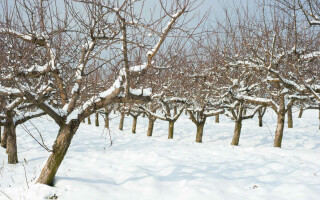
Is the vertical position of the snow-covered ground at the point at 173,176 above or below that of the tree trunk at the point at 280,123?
below

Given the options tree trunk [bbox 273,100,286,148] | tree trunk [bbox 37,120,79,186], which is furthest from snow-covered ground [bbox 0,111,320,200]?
tree trunk [bbox 273,100,286,148]

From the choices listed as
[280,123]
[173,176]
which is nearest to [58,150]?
[173,176]

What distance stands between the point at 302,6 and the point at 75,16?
5498 millimetres

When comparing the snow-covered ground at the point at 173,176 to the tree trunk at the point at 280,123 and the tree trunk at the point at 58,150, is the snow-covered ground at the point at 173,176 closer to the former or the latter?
the tree trunk at the point at 58,150

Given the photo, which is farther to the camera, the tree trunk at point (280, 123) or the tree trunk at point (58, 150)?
the tree trunk at point (280, 123)

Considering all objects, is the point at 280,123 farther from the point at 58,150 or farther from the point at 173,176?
the point at 58,150

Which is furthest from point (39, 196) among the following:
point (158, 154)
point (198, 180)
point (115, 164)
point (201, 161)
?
point (201, 161)

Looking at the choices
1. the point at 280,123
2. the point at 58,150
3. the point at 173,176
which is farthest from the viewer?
the point at 280,123

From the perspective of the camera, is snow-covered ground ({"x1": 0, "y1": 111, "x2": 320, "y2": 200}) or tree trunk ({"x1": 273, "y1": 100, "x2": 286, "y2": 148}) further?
tree trunk ({"x1": 273, "y1": 100, "x2": 286, "y2": 148})

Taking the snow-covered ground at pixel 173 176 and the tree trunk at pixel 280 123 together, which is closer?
the snow-covered ground at pixel 173 176

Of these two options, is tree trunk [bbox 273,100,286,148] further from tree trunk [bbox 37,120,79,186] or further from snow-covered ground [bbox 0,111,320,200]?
tree trunk [bbox 37,120,79,186]

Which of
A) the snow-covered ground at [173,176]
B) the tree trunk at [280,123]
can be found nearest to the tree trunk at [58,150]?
the snow-covered ground at [173,176]

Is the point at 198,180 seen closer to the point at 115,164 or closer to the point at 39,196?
the point at 115,164

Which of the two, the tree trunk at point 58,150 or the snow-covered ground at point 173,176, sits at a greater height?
the tree trunk at point 58,150
